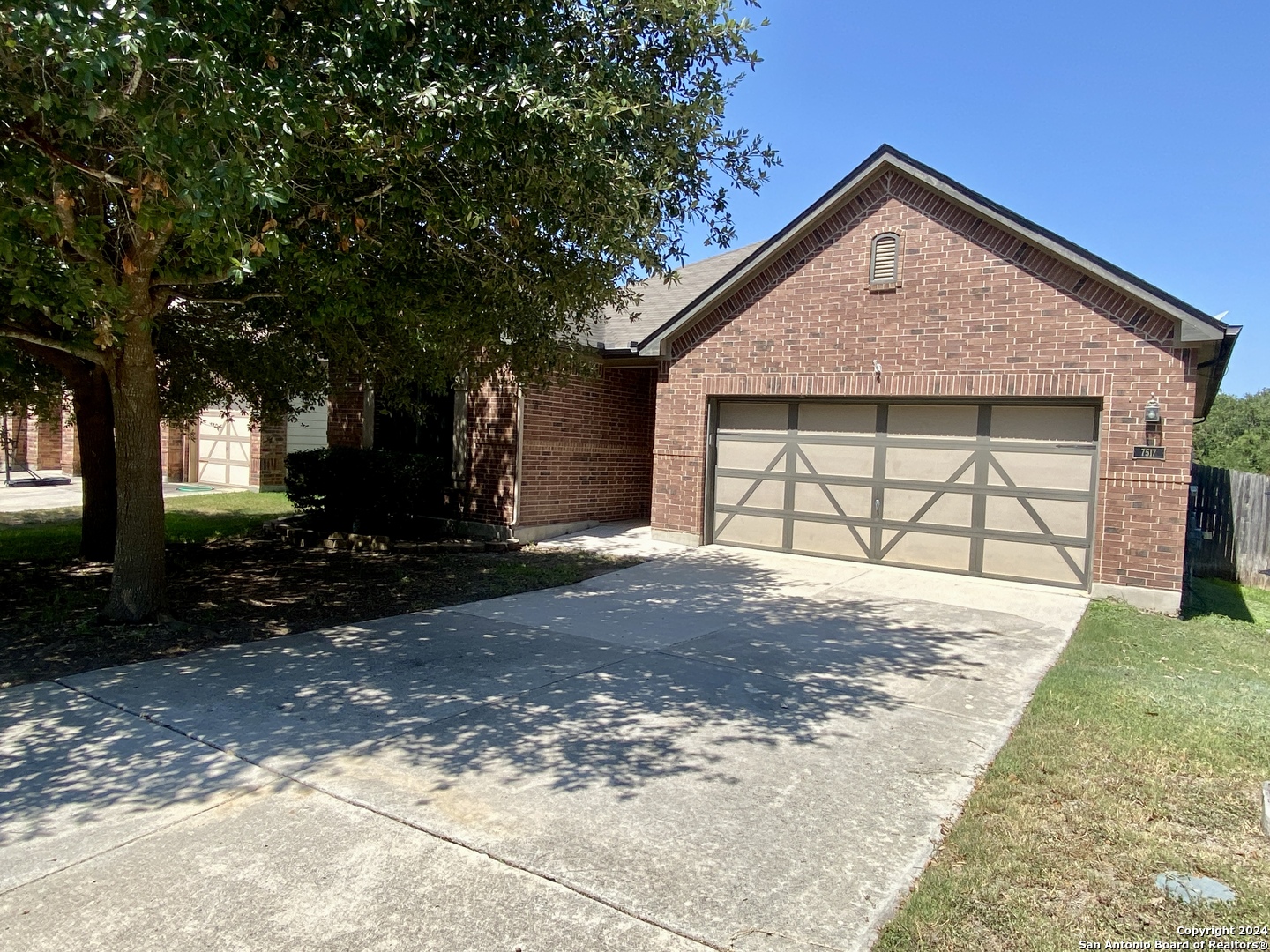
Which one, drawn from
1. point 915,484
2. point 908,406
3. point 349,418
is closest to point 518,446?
point 349,418

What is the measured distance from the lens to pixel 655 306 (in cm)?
1482

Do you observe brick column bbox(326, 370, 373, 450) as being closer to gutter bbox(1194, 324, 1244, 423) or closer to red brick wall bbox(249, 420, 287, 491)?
red brick wall bbox(249, 420, 287, 491)

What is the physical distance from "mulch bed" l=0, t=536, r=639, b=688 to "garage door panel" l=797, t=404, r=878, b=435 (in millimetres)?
3179

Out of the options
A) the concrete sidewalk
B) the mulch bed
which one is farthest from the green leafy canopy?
the concrete sidewalk

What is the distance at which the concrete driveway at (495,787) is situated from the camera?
121 inches

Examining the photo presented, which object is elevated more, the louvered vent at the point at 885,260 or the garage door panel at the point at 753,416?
the louvered vent at the point at 885,260

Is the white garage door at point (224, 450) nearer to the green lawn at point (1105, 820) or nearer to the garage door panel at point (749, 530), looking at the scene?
the garage door panel at point (749, 530)

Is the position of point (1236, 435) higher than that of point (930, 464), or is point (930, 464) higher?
point (1236, 435)

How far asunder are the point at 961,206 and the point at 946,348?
5.69 ft

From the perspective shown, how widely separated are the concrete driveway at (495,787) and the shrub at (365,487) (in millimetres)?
5776

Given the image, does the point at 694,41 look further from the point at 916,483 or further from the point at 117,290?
the point at 916,483

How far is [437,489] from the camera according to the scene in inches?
549

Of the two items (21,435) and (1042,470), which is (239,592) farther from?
(21,435)

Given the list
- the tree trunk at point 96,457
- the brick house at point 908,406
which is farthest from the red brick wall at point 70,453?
the brick house at point 908,406
